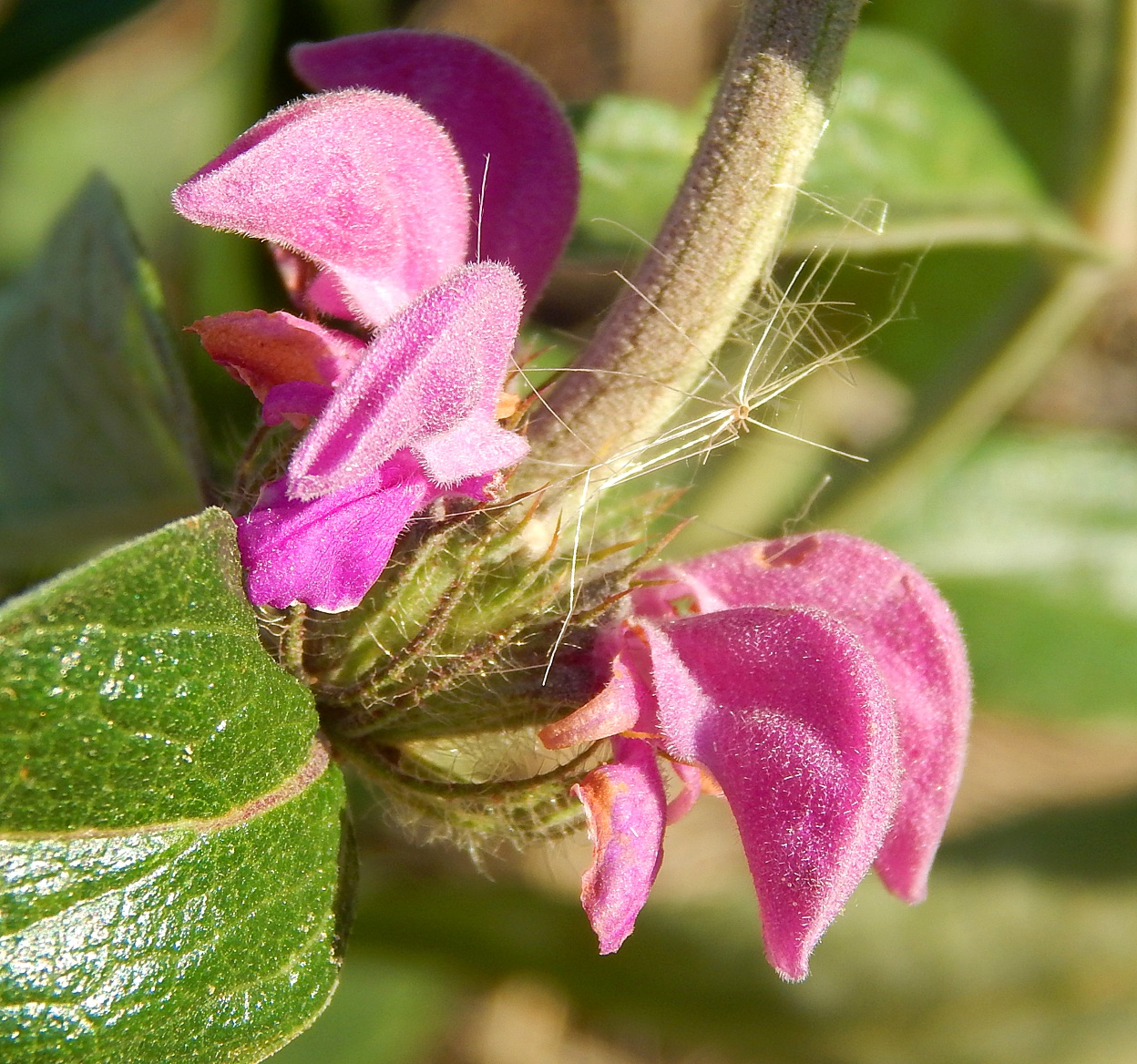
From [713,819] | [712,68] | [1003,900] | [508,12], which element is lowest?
[713,819]

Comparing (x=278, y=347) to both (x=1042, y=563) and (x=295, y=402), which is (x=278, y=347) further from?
(x=1042, y=563)

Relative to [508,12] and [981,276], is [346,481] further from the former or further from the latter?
[508,12]

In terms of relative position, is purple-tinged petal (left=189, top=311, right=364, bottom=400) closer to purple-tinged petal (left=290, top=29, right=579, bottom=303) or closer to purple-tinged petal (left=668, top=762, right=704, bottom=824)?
purple-tinged petal (left=290, top=29, right=579, bottom=303)

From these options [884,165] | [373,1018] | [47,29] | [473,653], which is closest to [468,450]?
[473,653]

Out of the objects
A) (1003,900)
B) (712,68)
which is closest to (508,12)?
(712,68)

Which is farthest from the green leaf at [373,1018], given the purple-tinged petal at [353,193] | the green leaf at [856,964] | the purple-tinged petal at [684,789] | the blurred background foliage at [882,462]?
the purple-tinged petal at [353,193]

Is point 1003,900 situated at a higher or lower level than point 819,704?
lower

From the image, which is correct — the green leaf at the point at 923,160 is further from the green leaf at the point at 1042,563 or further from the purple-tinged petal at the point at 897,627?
the green leaf at the point at 1042,563
